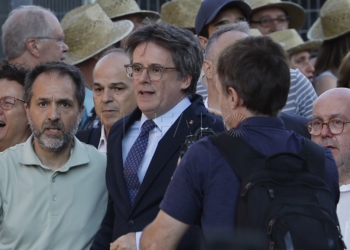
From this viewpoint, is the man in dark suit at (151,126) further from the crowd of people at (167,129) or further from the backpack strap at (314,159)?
the backpack strap at (314,159)

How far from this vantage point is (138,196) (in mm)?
4789

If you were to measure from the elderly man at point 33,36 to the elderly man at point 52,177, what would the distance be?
2.05 m

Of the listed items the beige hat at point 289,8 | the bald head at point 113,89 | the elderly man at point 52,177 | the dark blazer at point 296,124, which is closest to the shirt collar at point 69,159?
the elderly man at point 52,177

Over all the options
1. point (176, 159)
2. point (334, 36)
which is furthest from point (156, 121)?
point (334, 36)

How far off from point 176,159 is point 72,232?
705mm

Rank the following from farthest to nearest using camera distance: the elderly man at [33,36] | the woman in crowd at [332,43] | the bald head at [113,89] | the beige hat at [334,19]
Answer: the beige hat at [334,19] < the woman in crowd at [332,43] < the elderly man at [33,36] < the bald head at [113,89]

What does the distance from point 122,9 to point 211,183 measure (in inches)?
192

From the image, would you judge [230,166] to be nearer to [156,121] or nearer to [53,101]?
[156,121]

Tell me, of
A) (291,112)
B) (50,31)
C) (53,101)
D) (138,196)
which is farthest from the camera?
(50,31)

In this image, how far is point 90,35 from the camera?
7.98 metres

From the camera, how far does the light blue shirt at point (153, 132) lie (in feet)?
16.3

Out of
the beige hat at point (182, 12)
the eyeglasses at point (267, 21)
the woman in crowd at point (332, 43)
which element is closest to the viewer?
the woman in crowd at point (332, 43)

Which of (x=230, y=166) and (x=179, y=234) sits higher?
(x=230, y=166)

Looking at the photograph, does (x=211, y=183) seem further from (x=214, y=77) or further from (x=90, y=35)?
(x=90, y=35)
